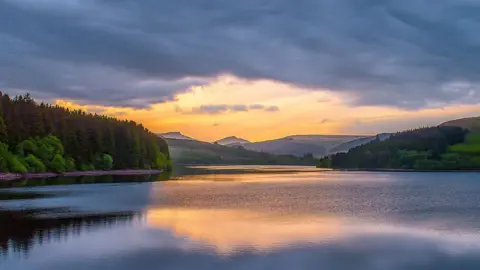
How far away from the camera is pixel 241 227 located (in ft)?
115

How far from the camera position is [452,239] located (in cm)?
2995

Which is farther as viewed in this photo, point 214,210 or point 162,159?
point 162,159

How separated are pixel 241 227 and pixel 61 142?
106 meters

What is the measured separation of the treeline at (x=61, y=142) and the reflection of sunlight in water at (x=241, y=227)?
245ft

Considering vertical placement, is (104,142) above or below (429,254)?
above

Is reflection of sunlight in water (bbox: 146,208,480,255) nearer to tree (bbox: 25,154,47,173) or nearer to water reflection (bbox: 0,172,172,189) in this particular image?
water reflection (bbox: 0,172,172,189)

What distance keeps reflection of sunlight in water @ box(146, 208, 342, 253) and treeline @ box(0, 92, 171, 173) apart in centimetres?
7461

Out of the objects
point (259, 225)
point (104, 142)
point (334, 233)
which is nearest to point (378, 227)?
point (334, 233)

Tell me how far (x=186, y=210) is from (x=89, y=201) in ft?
43.1

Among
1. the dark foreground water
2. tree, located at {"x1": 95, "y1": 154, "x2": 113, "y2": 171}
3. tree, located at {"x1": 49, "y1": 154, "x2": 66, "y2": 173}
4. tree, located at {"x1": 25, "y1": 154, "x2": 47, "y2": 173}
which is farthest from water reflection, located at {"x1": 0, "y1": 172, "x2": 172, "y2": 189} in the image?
the dark foreground water

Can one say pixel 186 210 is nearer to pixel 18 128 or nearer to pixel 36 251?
pixel 36 251

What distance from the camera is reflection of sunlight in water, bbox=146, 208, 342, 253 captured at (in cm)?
2905

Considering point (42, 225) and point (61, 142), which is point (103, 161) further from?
point (42, 225)

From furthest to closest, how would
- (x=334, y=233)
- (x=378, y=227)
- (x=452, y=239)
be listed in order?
1. (x=378, y=227)
2. (x=334, y=233)
3. (x=452, y=239)
